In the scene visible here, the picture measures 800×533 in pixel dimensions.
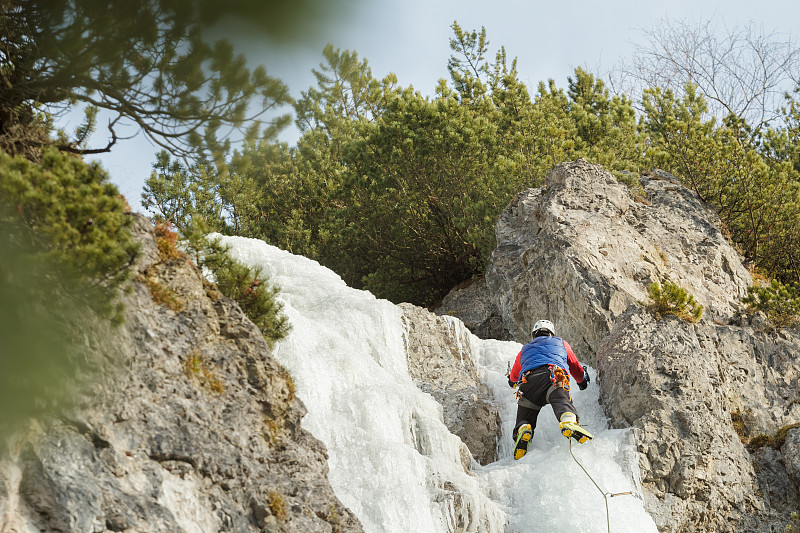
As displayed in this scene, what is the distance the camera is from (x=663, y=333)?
12016mm

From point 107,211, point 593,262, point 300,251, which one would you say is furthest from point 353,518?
point 300,251

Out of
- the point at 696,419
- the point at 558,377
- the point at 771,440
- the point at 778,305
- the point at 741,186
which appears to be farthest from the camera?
the point at 741,186

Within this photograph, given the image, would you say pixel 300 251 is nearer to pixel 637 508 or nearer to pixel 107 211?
pixel 637 508

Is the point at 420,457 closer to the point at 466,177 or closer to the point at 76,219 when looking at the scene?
the point at 76,219

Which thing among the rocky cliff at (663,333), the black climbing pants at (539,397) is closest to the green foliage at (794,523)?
the rocky cliff at (663,333)

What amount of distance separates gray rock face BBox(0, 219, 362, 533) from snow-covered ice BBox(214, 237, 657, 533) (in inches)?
51.7

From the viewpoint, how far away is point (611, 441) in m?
10.8

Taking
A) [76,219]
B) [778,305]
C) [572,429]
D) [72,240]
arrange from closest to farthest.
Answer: [72,240] → [76,219] → [572,429] → [778,305]

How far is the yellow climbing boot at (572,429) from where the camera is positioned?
10.1 metres

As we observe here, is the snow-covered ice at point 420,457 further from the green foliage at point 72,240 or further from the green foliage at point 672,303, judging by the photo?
the green foliage at point 72,240

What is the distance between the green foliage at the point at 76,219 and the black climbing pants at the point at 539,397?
6.20m

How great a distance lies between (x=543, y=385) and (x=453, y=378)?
2403 millimetres

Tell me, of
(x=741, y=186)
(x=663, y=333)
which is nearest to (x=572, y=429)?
(x=663, y=333)

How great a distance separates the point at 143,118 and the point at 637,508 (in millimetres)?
7968
